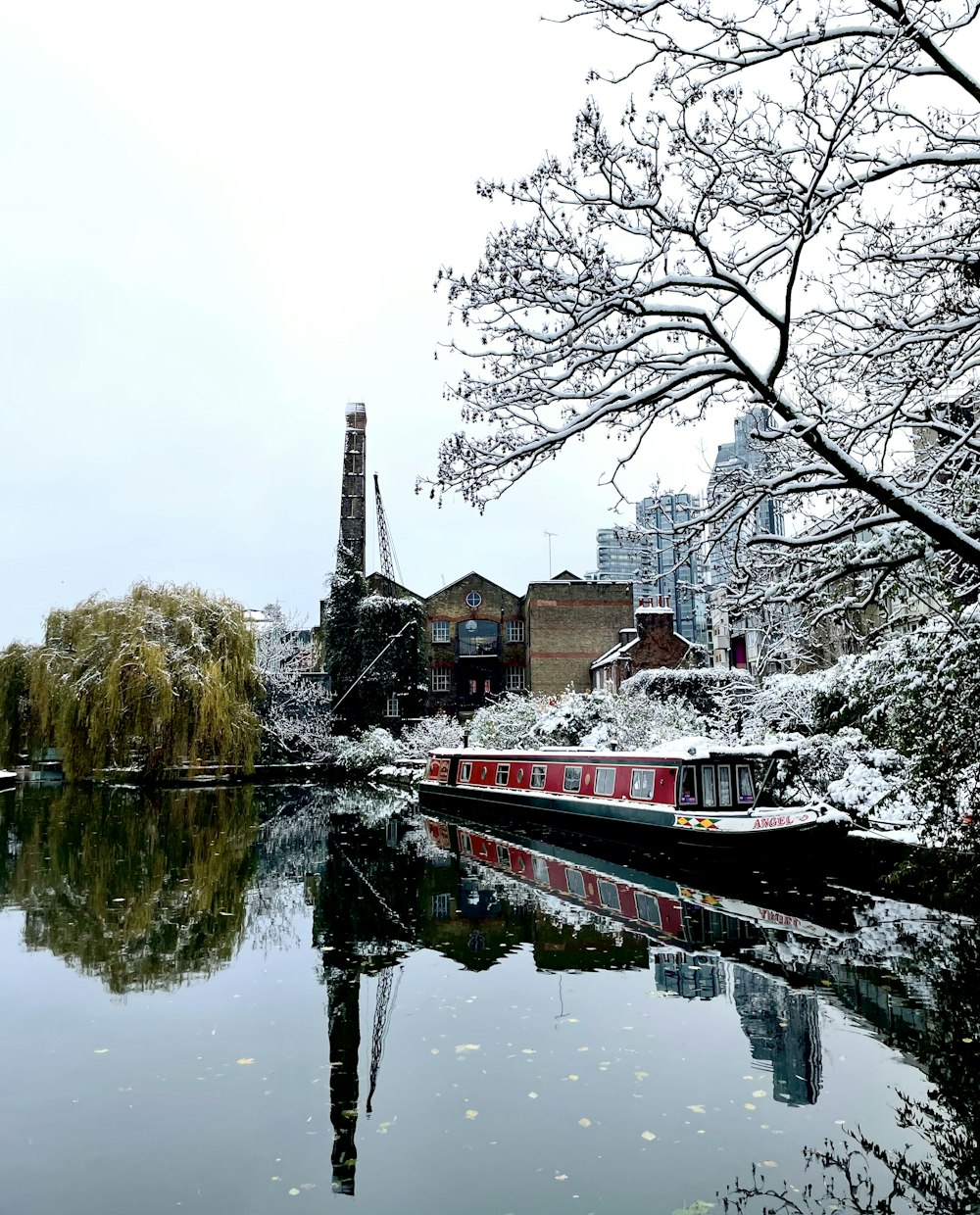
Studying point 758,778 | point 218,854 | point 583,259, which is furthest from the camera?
point 218,854

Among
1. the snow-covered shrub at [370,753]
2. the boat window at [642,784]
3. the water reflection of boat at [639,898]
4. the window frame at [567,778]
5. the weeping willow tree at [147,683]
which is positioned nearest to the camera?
the water reflection of boat at [639,898]

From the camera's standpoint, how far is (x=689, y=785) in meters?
14.7

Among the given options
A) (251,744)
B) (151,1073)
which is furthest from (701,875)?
(251,744)

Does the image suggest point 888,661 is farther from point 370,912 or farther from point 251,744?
point 251,744

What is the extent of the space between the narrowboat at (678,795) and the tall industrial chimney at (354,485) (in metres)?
24.1

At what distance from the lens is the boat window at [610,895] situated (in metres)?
11.2

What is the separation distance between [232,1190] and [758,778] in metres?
11.4

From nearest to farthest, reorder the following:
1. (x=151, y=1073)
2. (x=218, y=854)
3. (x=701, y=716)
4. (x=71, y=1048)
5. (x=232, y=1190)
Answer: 1. (x=232, y=1190)
2. (x=151, y=1073)
3. (x=71, y=1048)
4. (x=218, y=854)
5. (x=701, y=716)

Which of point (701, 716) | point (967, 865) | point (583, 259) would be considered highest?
point (583, 259)

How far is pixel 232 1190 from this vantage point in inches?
180

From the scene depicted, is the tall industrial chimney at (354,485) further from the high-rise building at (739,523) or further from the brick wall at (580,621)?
the high-rise building at (739,523)

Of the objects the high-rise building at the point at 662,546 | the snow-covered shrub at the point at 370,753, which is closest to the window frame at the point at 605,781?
the high-rise building at the point at 662,546

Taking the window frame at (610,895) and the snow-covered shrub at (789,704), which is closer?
the window frame at (610,895)

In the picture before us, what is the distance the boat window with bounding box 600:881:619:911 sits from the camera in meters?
11.2
